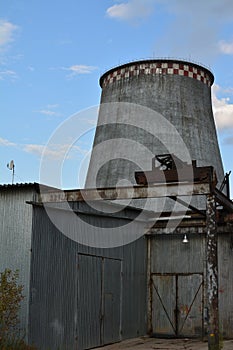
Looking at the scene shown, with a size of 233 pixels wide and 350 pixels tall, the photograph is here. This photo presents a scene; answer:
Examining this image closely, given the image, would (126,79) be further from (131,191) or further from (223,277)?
(131,191)

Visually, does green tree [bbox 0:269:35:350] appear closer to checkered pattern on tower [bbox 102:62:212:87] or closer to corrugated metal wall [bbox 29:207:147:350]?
corrugated metal wall [bbox 29:207:147:350]

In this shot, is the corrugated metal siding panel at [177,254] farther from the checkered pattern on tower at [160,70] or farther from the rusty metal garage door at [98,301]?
the checkered pattern on tower at [160,70]

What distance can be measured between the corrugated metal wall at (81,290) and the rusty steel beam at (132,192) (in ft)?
2.37

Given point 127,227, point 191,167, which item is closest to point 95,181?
point 127,227

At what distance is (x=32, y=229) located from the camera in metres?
12.3

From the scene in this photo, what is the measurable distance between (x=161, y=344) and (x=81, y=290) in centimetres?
315

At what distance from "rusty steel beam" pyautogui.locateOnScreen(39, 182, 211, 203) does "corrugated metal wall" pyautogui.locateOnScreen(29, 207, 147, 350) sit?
0.72 m

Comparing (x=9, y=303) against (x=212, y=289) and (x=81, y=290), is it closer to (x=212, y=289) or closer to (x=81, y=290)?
(x=81, y=290)

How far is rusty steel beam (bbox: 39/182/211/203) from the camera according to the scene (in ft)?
36.6

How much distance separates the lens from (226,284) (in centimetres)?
1709

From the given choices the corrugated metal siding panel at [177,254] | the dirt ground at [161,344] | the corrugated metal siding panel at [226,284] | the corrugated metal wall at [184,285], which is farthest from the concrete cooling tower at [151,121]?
the dirt ground at [161,344]

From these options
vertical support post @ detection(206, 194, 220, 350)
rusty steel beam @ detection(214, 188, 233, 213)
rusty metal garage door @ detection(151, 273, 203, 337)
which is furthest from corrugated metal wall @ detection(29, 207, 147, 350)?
vertical support post @ detection(206, 194, 220, 350)

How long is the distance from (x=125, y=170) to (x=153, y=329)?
6.44 meters

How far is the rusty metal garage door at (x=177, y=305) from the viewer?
17.2 m
